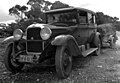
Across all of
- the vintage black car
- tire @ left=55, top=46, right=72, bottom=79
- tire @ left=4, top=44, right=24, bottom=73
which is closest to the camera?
tire @ left=55, top=46, right=72, bottom=79

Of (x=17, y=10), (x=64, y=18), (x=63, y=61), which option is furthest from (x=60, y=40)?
Answer: (x=17, y=10)

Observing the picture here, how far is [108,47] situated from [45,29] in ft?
20.3

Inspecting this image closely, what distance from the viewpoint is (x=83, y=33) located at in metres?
5.27

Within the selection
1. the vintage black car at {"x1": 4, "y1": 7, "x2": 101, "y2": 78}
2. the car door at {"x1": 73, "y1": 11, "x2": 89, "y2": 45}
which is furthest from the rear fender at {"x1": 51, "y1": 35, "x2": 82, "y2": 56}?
the car door at {"x1": 73, "y1": 11, "x2": 89, "y2": 45}

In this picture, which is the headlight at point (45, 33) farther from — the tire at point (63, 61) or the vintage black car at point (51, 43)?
the tire at point (63, 61)

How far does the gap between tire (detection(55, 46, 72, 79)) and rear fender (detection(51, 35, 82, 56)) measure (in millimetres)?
130

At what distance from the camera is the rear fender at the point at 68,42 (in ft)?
11.5

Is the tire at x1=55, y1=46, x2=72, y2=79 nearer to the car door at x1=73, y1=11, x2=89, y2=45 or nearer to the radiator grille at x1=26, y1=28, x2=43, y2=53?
the radiator grille at x1=26, y1=28, x2=43, y2=53

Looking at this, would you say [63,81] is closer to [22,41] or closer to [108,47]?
[22,41]

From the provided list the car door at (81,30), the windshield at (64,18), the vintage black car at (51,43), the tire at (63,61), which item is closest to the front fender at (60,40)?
the vintage black car at (51,43)

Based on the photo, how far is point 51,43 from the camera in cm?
349

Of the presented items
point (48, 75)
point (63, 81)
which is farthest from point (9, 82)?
point (63, 81)

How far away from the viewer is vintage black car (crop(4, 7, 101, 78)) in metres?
3.64

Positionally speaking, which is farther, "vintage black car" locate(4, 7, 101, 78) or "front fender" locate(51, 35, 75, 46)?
"vintage black car" locate(4, 7, 101, 78)
